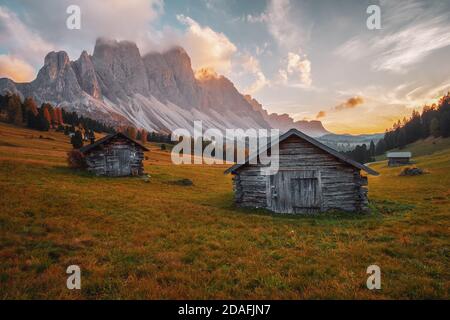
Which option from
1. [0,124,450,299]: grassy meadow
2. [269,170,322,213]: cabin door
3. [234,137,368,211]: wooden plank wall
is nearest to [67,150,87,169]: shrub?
[0,124,450,299]: grassy meadow

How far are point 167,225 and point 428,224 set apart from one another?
546 inches

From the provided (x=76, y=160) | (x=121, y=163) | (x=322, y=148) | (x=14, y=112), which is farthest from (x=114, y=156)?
(x=14, y=112)

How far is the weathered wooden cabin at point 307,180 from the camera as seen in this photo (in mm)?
14680

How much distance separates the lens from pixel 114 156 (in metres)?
30.9

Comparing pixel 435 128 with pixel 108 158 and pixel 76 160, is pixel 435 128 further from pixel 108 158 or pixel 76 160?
pixel 76 160

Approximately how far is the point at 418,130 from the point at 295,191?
413 ft

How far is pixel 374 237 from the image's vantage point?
10078mm

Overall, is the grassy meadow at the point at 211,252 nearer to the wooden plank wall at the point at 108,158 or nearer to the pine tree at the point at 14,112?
the wooden plank wall at the point at 108,158

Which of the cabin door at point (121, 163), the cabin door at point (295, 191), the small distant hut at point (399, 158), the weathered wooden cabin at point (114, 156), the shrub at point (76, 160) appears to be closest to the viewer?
the cabin door at point (295, 191)

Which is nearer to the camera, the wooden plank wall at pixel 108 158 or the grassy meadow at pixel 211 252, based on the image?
the grassy meadow at pixel 211 252

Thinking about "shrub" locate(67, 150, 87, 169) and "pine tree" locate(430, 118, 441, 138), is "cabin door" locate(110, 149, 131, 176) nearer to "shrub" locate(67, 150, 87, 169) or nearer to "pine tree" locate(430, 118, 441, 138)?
"shrub" locate(67, 150, 87, 169)

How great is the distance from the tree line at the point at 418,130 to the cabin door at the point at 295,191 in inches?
4195

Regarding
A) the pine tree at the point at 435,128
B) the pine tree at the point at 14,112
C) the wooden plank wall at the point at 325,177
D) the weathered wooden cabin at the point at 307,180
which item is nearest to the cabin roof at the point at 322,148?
the weathered wooden cabin at the point at 307,180

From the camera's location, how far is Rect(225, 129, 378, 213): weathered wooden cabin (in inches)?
578
